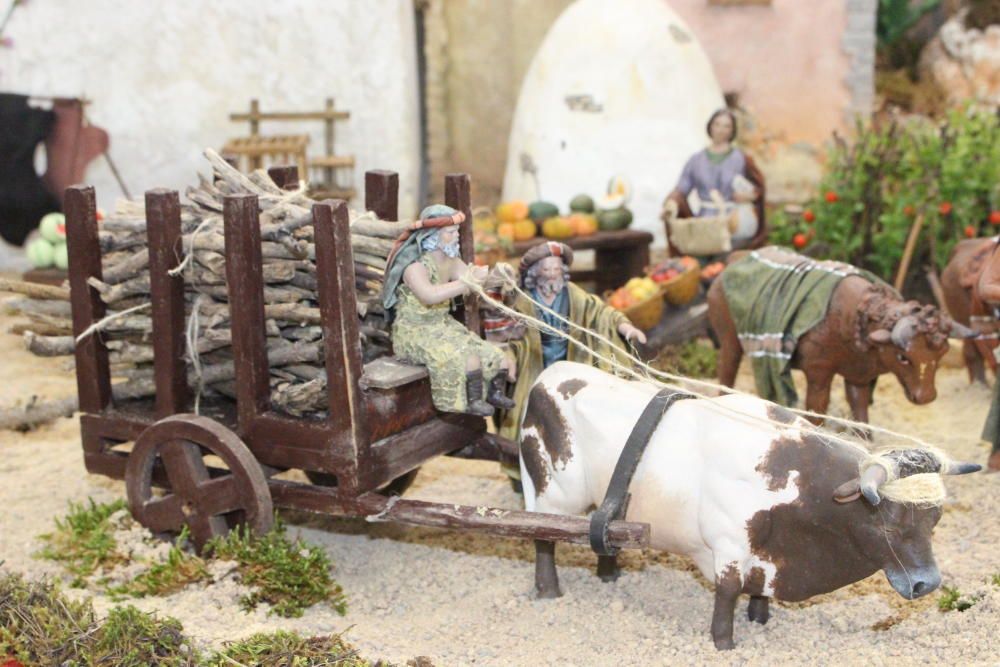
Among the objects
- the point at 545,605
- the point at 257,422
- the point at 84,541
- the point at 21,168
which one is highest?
the point at 21,168

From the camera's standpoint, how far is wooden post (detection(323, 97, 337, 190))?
12117 mm

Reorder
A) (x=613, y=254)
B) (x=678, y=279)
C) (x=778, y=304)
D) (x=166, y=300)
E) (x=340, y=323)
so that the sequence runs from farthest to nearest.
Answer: (x=613, y=254) < (x=678, y=279) < (x=778, y=304) < (x=166, y=300) < (x=340, y=323)

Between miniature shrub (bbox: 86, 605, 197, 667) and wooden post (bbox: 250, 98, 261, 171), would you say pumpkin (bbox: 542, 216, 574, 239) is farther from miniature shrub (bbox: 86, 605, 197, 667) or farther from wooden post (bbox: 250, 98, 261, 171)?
miniature shrub (bbox: 86, 605, 197, 667)

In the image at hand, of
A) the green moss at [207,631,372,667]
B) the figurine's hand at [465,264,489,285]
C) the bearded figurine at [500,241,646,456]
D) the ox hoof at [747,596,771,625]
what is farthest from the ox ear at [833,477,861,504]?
the green moss at [207,631,372,667]

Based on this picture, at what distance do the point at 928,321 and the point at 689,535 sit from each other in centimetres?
224

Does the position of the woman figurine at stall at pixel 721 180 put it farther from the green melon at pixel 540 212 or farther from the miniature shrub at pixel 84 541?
the miniature shrub at pixel 84 541

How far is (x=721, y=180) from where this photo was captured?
9570mm

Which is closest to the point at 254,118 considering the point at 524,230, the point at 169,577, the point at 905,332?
the point at 524,230

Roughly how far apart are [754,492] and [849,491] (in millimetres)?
384

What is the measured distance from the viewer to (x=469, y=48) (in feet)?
46.9

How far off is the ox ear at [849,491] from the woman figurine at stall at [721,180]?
5.20m

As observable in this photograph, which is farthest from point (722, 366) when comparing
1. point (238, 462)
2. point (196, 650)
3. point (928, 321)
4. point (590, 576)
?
point (196, 650)

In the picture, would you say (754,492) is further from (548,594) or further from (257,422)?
(257,422)

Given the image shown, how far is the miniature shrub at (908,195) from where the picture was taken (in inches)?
399
